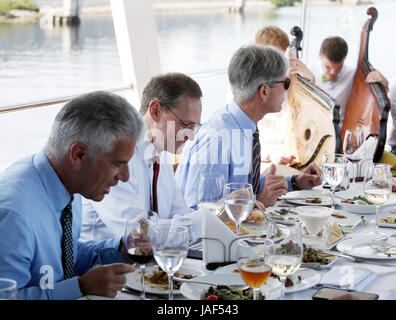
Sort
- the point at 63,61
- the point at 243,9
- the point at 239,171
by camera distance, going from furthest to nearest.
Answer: the point at 63,61
the point at 243,9
the point at 239,171

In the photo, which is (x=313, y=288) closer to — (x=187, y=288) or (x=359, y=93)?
(x=187, y=288)

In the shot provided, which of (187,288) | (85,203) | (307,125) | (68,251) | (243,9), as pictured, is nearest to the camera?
(187,288)

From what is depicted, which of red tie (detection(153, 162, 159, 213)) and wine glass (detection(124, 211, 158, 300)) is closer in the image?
wine glass (detection(124, 211, 158, 300))

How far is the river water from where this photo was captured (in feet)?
25.6

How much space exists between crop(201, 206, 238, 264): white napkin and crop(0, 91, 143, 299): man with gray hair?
11.2 inches

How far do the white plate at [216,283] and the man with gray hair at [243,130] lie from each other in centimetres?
117

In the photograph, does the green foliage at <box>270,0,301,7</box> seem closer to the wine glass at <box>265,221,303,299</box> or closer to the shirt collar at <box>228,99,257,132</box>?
the shirt collar at <box>228,99,257,132</box>

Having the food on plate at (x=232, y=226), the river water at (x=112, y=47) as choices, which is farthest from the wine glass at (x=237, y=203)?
the river water at (x=112, y=47)

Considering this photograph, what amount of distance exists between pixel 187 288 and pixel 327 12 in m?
7.92

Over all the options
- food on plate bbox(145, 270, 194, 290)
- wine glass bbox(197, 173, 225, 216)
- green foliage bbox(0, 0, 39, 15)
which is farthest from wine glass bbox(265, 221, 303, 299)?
green foliage bbox(0, 0, 39, 15)

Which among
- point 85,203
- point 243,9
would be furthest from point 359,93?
point 243,9

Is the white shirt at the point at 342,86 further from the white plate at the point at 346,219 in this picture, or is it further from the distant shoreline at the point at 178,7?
the white plate at the point at 346,219

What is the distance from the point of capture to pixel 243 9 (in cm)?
1302

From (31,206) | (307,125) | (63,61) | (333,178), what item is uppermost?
(31,206)
